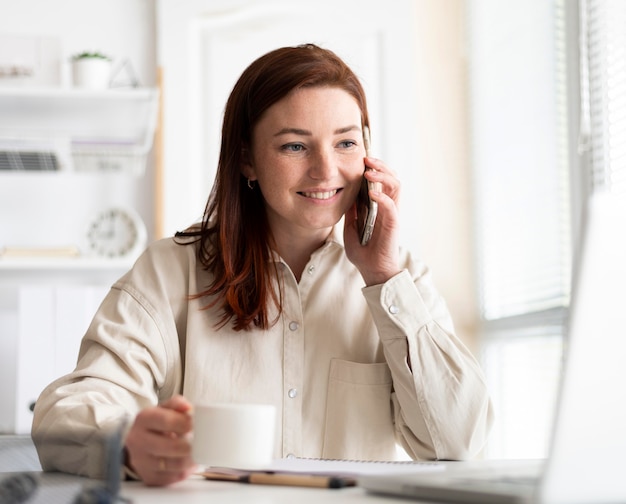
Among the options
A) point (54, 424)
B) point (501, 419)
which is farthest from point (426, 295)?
point (501, 419)

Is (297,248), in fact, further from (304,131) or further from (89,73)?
(89,73)

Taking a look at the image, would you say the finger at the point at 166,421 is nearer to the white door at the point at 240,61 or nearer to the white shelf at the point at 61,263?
the white shelf at the point at 61,263

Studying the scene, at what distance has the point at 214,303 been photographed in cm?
155

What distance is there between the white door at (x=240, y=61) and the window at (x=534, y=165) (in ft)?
1.00

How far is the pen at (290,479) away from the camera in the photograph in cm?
90

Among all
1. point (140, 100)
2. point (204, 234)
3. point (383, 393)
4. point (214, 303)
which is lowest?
point (383, 393)

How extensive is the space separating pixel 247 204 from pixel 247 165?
77mm

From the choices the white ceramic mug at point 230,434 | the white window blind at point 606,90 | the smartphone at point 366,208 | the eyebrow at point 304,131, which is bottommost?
the white ceramic mug at point 230,434

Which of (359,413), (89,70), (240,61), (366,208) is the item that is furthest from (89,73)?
(359,413)

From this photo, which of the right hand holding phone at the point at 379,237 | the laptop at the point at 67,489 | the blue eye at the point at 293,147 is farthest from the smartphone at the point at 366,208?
the laptop at the point at 67,489

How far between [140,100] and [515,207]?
4.39 ft

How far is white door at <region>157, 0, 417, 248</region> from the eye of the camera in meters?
3.08

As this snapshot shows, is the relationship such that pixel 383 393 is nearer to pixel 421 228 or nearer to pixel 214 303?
pixel 214 303

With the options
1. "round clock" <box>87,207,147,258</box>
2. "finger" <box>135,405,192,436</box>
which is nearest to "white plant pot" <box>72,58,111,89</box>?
"round clock" <box>87,207,147,258</box>
